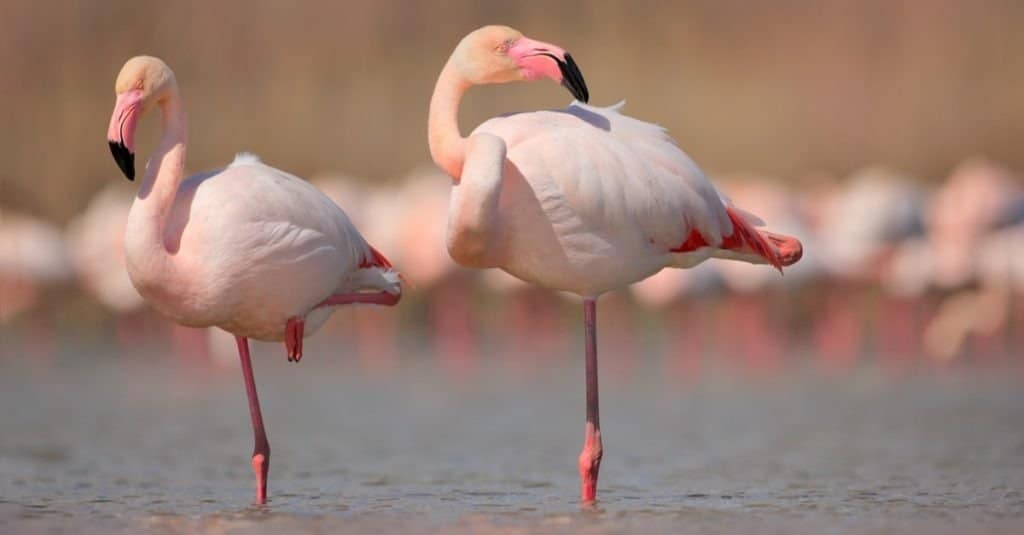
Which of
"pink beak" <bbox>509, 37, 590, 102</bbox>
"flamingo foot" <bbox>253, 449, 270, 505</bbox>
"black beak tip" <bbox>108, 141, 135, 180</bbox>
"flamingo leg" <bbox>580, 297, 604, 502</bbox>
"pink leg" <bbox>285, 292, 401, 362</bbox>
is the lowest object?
"flamingo foot" <bbox>253, 449, 270, 505</bbox>

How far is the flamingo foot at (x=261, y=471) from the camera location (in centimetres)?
549

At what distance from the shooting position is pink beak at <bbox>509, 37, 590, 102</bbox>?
16.8ft

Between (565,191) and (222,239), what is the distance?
94 centimetres

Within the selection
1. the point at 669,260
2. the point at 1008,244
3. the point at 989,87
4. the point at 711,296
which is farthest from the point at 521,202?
the point at 989,87

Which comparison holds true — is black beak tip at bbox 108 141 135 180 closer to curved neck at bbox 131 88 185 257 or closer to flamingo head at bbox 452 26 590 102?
curved neck at bbox 131 88 185 257

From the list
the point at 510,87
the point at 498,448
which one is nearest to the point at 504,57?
the point at 498,448

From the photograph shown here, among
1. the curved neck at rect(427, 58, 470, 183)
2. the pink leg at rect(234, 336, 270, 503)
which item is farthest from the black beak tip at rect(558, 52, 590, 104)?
the pink leg at rect(234, 336, 270, 503)

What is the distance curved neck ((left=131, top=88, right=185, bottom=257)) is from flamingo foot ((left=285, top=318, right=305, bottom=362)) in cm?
48

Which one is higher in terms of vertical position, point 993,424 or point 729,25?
point 729,25

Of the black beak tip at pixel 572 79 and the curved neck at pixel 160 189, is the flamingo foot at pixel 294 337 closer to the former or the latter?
the curved neck at pixel 160 189

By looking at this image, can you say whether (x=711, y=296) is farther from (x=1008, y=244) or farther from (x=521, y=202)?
(x=521, y=202)

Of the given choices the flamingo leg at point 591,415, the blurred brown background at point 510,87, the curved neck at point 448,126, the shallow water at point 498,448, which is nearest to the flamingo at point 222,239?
the curved neck at point 448,126

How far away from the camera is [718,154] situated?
17172 millimetres

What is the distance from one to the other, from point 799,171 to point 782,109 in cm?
75
